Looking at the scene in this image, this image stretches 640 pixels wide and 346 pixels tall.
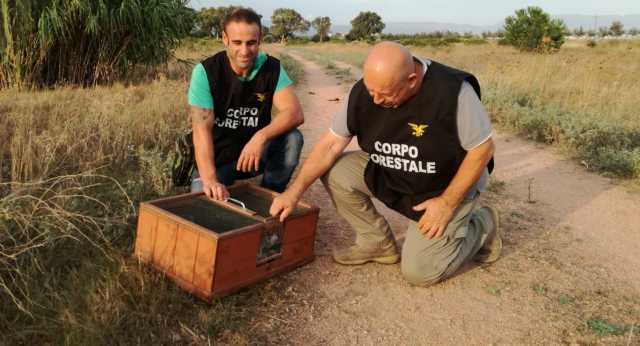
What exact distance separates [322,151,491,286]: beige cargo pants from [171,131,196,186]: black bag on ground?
1.09 meters

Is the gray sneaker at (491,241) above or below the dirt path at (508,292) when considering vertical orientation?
above

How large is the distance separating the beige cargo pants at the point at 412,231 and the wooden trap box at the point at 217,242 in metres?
0.30

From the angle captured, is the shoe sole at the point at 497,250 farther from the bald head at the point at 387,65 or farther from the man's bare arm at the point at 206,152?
the man's bare arm at the point at 206,152

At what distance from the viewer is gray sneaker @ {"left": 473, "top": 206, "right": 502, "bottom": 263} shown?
350cm

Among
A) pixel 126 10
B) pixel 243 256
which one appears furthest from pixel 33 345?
pixel 126 10

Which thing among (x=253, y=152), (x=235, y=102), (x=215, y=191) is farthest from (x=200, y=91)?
(x=215, y=191)

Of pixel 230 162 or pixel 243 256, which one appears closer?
pixel 243 256

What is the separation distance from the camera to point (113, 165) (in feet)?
14.8

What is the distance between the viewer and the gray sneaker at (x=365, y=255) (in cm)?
345

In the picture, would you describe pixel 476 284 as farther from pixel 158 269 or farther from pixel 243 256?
pixel 158 269

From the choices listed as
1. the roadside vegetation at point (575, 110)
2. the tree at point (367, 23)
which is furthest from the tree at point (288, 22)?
the roadside vegetation at point (575, 110)

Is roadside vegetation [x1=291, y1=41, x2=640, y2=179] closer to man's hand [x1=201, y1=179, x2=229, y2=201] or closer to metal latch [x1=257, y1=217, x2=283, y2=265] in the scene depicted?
metal latch [x1=257, y1=217, x2=283, y2=265]

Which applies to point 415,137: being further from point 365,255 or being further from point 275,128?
point 275,128

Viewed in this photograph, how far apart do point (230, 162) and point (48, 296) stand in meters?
1.65
